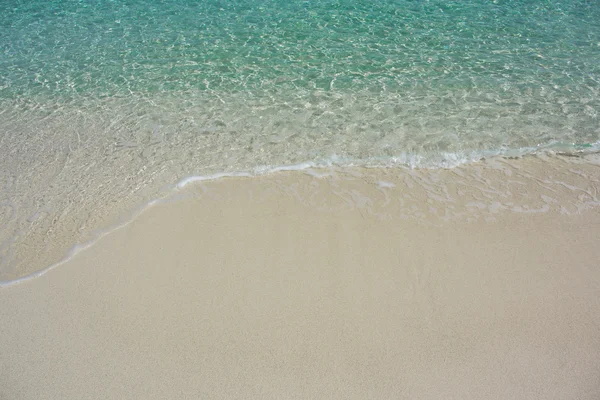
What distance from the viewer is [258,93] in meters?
7.47

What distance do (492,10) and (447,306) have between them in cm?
801

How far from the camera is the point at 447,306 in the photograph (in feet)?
13.4

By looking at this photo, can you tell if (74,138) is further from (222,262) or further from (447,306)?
(447,306)

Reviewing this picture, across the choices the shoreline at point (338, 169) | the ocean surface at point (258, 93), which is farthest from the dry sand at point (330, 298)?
the ocean surface at point (258, 93)

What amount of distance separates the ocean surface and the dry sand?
659mm

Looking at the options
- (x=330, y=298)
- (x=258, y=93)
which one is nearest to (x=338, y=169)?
(x=330, y=298)

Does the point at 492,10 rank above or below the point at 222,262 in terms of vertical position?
above

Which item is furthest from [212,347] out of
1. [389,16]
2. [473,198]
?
[389,16]

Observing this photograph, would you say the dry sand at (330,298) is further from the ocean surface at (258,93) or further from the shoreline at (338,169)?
the ocean surface at (258,93)

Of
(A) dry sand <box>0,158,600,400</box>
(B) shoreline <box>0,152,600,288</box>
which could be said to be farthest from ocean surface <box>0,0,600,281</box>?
(A) dry sand <box>0,158,600,400</box>

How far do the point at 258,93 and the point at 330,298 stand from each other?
4219 millimetres

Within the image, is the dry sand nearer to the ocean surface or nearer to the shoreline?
the shoreline

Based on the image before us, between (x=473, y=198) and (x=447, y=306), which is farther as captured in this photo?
(x=473, y=198)

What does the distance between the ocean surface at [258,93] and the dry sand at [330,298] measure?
0.66 meters
